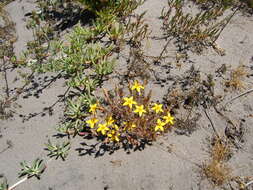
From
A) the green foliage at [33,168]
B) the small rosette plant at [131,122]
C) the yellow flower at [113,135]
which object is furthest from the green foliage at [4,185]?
the yellow flower at [113,135]

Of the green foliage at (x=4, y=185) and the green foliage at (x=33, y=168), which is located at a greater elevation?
the green foliage at (x=33, y=168)

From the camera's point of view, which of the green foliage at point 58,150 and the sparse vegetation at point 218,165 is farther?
the green foliage at point 58,150

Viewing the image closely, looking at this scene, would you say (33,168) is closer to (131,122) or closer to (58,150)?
(58,150)

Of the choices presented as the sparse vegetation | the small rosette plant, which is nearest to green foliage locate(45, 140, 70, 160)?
the small rosette plant

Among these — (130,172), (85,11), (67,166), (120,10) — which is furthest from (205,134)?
(85,11)

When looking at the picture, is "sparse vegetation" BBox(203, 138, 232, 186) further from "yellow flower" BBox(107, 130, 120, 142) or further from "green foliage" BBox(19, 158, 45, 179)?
"green foliage" BBox(19, 158, 45, 179)

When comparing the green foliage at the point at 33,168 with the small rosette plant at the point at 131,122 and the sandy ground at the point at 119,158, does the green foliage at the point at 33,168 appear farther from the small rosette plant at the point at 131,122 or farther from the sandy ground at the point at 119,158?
the small rosette plant at the point at 131,122

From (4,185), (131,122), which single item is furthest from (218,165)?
(4,185)
